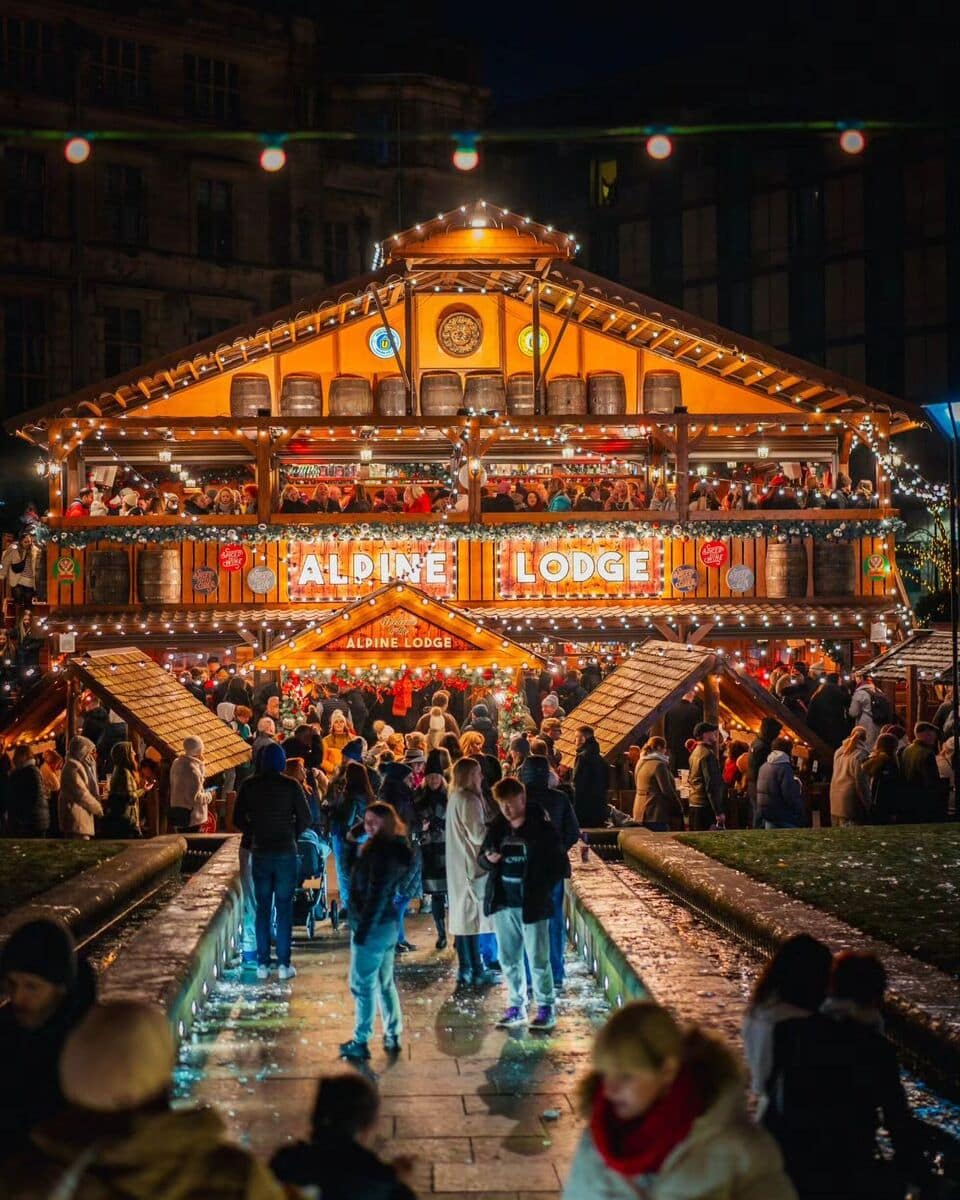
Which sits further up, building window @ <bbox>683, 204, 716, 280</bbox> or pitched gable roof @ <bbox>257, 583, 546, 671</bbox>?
building window @ <bbox>683, 204, 716, 280</bbox>

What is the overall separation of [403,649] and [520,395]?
747 cm

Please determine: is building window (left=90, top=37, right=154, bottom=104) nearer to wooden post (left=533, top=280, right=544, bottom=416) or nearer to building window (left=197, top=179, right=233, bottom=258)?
building window (left=197, top=179, right=233, bottom=258)

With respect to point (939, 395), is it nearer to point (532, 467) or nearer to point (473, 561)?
point (532, 467)

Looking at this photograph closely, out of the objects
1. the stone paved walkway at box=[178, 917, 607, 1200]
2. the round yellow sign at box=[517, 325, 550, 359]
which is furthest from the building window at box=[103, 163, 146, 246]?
the stone paved walkway at box=[178, 917, 607, 1200]

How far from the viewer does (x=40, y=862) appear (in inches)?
597

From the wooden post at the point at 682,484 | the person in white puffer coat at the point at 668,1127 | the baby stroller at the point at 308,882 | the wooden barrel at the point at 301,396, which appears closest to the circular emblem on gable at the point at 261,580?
the wooden barrel at the point at 301,396

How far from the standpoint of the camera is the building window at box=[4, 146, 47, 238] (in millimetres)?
45781

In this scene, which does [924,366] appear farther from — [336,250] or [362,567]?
[362,567]

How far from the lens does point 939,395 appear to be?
49.8 meters

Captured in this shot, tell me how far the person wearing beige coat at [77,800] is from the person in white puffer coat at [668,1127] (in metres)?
13.2

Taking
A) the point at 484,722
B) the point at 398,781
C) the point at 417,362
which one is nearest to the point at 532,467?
the point at 417,362

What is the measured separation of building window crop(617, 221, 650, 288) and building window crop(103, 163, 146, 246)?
55.5 ft

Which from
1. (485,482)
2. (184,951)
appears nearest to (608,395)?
(485,482)

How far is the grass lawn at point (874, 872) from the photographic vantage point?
11.6 metres
